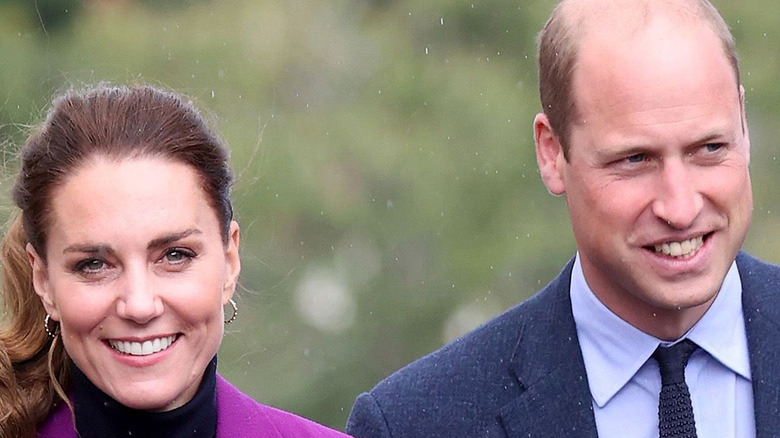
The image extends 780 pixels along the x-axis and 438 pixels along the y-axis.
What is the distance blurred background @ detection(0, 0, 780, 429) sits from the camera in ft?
30.0

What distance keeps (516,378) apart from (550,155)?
1.76 feet

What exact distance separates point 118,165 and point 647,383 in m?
1.27

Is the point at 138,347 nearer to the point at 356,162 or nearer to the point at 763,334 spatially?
the point at 763,334

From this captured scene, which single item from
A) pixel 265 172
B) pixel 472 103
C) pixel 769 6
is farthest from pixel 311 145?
pixel 769 6

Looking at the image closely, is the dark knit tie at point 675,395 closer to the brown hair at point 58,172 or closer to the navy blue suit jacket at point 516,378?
the navy blue suit jacket at point 516,378

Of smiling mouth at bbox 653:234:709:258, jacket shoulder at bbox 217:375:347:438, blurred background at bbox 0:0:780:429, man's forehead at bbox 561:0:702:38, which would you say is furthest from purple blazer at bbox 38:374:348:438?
blurred background at bbox 0:0:780:429

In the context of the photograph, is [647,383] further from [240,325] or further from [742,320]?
[240,325]

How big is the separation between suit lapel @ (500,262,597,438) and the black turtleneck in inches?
28.1

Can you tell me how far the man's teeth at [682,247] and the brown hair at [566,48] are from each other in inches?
13.9

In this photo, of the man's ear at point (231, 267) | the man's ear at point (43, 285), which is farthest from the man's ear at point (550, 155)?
the man's ear at point (43, 285)

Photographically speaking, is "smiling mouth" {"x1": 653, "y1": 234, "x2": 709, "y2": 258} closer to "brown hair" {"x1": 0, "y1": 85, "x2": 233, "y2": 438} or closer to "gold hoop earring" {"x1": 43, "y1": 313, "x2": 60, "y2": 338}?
"brown hair" {"x1": 0, "y1": 85, "x2": 233, "y2": 438}

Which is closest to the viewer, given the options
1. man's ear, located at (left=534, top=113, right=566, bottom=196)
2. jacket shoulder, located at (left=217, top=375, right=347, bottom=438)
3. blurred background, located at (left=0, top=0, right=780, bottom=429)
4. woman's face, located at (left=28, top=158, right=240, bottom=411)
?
woman's face, located at (left=28, top=158, right=240, bottom=411)

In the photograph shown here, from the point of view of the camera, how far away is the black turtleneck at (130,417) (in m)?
3.76

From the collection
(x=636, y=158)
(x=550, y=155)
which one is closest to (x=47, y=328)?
(x=550, y=155)
